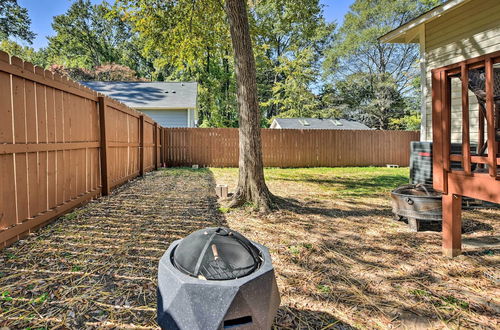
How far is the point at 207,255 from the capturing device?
48.1 inches

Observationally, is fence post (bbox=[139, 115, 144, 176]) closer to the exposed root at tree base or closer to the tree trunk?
the exposed root at tree base

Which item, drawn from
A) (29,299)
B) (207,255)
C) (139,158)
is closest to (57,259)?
(29,299)

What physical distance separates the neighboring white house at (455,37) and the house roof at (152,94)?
10982 millimetres

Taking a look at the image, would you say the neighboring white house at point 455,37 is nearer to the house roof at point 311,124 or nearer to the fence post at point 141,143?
the fence post at point 141,143

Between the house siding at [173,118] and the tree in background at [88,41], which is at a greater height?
the tree in background at [88,41]

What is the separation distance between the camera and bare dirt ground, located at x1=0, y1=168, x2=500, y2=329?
5.57 ft

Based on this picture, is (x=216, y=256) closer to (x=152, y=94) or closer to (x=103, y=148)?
(x=103, y=148)

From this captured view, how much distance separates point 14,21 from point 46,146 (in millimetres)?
28573

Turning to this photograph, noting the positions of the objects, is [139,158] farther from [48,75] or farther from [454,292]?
[454,292]

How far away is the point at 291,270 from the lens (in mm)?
2344

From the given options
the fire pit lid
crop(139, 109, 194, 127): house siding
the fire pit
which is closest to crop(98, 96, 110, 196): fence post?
the fire pit lid

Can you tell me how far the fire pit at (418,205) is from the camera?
3.19m

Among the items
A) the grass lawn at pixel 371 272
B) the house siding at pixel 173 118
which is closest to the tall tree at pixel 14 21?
the house siding at pixel 173 118

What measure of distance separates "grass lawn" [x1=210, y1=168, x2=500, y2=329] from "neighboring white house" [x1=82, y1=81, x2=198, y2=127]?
12055 millimetres
